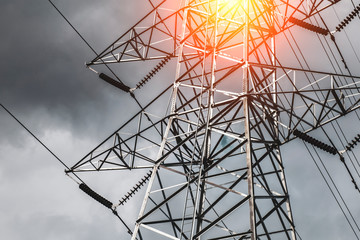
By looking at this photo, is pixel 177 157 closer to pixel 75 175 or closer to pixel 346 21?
pixel 75 175

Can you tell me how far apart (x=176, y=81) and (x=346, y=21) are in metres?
6.58

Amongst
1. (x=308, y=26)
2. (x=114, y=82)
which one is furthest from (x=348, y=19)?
(x=114, y=82)

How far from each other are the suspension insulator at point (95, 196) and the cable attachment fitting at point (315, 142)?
5477 mm

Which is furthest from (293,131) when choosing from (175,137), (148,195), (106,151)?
(106,151)

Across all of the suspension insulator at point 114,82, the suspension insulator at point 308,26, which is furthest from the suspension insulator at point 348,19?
the suspension insulator at point 114,82

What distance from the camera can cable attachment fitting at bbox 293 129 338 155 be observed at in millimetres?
10483

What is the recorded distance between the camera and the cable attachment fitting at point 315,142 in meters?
10.5

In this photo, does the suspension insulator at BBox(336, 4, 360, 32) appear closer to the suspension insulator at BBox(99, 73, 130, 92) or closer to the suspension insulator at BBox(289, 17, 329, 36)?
the suspension insulator at BBox(289, 17, 329, 36)

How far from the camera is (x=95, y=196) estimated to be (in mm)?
11281

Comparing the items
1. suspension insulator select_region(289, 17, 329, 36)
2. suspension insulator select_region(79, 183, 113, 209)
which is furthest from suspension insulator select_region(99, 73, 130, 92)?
suspension insulator select_region(289, 17, 329, 36)

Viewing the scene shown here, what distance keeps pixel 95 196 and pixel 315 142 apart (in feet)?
21.0

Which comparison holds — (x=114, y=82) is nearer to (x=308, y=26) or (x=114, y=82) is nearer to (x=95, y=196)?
(x=95, y=196)

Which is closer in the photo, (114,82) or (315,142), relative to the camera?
(315,142)

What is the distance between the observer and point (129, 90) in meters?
13.3
